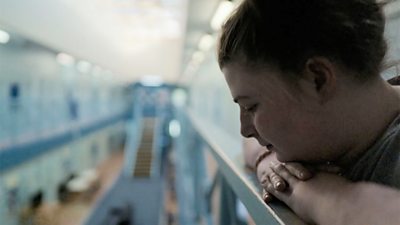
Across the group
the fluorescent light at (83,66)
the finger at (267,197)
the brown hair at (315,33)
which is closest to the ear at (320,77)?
the brown hair at (315,33)

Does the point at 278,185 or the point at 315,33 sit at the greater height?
the point at 315,33

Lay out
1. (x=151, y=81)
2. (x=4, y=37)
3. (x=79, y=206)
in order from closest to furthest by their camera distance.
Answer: (x=4, y=37), (x=79, y=206), (x=151, y=81)

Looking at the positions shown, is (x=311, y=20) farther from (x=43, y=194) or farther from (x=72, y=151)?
(x=72, y=151)

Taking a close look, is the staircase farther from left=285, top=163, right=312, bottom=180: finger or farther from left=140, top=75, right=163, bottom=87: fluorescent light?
left=285, top=163, right=312, bottom=180: finger

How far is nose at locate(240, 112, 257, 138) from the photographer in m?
0.56

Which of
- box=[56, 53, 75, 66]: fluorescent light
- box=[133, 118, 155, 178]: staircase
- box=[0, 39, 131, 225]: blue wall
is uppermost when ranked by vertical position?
box=[56, 53, 75, 66]: fluorescent light

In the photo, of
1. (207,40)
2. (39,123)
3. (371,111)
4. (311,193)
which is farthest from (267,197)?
(39,123)

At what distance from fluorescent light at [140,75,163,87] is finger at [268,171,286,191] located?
9.80m

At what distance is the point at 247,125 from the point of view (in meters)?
0.57

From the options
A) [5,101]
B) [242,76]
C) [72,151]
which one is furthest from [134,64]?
[242,76]

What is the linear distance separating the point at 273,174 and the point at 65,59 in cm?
391

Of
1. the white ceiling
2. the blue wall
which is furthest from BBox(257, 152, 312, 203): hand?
the blue wall

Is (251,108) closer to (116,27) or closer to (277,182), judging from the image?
(277,182)

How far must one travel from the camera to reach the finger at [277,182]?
21.8 inches
